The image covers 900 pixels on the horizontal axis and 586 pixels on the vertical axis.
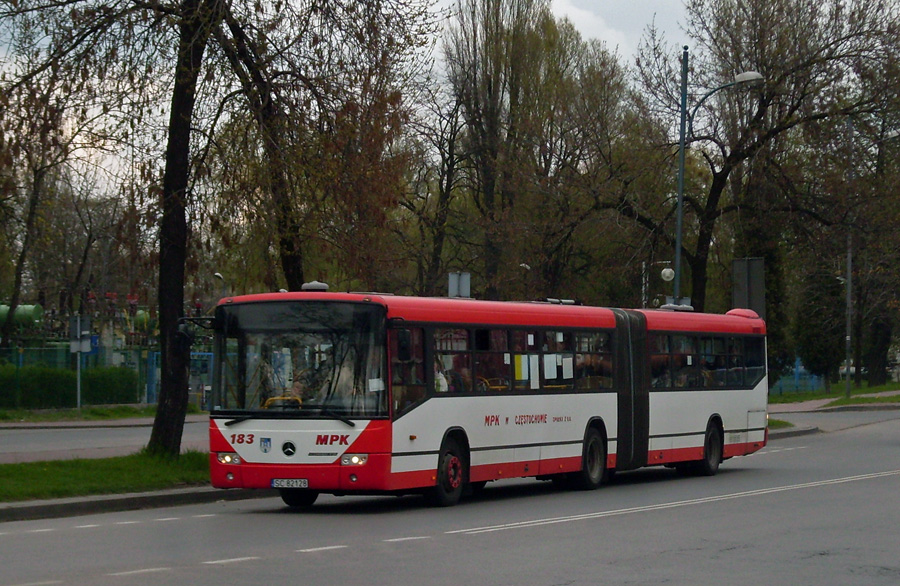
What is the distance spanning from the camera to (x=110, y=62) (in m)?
19.1

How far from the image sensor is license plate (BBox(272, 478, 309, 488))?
15898mm

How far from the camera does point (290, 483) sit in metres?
16.0

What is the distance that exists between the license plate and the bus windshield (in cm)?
77

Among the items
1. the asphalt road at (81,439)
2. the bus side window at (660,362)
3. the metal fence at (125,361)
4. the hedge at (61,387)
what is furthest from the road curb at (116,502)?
the metal fence at (125,361)

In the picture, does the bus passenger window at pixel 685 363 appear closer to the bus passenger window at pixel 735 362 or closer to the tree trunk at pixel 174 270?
the bus passenger window at pixel 735 362

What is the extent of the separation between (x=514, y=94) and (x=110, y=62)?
29194 mm

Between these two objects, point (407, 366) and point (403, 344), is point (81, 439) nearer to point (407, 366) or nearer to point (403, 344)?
point (407, 366)

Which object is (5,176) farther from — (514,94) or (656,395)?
(514,94)

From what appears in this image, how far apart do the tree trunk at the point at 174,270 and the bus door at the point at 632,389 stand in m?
6.75

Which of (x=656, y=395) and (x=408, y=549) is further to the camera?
(x=656, y=395)

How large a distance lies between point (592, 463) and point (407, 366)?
5.10m

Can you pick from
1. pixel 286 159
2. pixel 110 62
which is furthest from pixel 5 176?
pixel 286 159

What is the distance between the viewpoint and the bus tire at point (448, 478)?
1694 centimetres

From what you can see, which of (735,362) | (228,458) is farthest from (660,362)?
→ (228,458)
